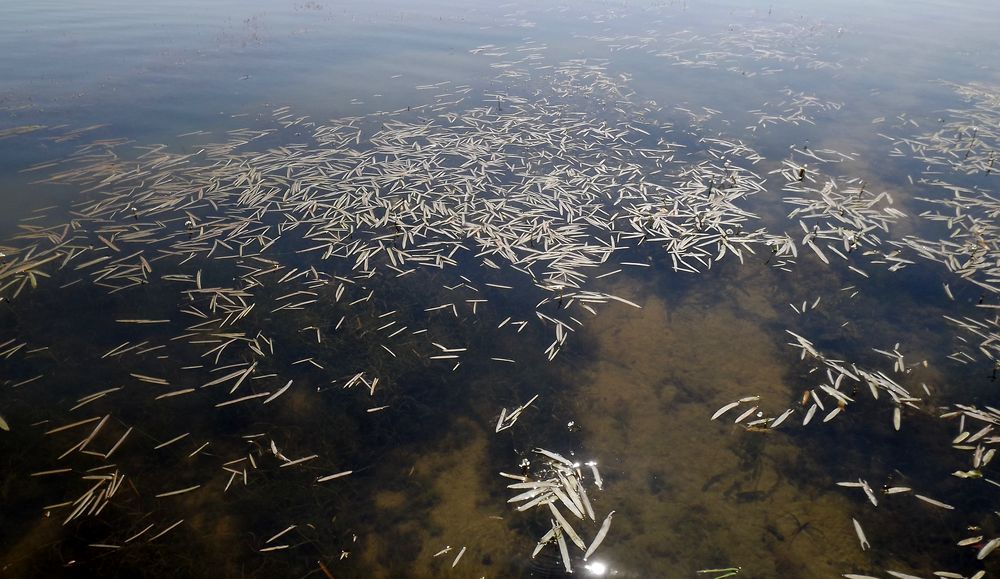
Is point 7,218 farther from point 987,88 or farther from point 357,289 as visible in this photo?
point 987,88

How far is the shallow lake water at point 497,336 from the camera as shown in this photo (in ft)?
11.6

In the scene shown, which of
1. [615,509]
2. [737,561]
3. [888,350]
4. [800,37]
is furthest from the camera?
[800,37]

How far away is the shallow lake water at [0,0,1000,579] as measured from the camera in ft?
11.6

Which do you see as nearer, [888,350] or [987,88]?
[888,350]

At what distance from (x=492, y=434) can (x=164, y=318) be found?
395 cm

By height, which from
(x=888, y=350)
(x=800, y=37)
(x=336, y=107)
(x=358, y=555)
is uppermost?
(x=800, y=37)

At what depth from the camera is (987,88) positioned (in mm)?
12062

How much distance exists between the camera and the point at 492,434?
13.8 feet

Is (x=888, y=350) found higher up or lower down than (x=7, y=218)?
lower down

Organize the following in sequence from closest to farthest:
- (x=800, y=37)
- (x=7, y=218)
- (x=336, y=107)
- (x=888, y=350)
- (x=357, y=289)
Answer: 1. (x=888, y=350)
2. (x=357, y=289)
3. (x=7, y=218)
4. (x=336, y=107)
5. (x=800, y=37)

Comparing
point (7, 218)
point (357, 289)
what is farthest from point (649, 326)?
point (7, 218)

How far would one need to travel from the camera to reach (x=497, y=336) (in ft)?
17.0

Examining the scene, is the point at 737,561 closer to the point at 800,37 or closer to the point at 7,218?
the point at 7,218

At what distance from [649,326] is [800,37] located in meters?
16.9
